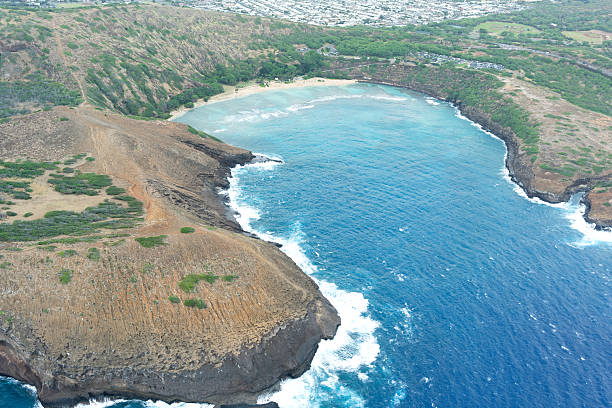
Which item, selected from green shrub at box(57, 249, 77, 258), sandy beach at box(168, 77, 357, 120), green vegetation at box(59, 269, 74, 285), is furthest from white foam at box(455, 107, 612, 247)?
sandy beach at box(168, 77, 357, 120)

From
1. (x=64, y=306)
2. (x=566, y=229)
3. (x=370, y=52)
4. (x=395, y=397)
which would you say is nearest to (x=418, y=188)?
(x=566, y=229)

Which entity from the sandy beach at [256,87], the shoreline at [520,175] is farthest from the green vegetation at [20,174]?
the shoreline at [520,175]

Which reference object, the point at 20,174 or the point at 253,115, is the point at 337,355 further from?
the point at 253,115

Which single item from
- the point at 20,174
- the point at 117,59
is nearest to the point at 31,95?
the point at 117,59

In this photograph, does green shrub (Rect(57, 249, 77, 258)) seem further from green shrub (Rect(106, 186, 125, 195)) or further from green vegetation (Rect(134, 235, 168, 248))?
green shrub (Rect(106, 186, 125, 195))

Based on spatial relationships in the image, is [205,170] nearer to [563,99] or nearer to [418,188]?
[418,188]

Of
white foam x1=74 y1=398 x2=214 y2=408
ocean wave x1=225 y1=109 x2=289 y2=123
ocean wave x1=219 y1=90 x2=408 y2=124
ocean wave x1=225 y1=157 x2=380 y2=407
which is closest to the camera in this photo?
white foam x1=74 y1=398 x2=214 y2=408
